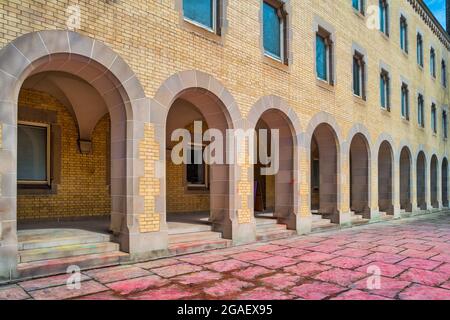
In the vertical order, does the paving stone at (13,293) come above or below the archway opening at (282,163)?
below

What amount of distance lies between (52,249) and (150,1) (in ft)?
15.3

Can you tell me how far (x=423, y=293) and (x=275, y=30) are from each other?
7635 mm

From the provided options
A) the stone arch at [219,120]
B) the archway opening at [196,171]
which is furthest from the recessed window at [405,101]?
the stone arch at [219,120]

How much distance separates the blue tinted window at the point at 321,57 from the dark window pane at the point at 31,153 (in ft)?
27.2

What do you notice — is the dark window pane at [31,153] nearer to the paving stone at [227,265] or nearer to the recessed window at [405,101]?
the paving stone at [227,265]

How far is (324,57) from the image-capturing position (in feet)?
39.2

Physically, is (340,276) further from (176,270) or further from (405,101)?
(405,101)

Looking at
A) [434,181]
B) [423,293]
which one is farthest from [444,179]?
[423,293]

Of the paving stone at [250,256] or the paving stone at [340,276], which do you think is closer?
the paving stone at [340,276]

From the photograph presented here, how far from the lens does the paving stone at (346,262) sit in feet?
20.1

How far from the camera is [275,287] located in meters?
4.85

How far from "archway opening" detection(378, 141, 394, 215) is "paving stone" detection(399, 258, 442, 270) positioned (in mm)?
9416

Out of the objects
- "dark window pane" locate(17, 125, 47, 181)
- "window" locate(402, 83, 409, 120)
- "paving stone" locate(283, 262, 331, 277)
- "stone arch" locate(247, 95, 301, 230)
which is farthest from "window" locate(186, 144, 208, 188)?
"window" locate(402, 83, 409, 120)
